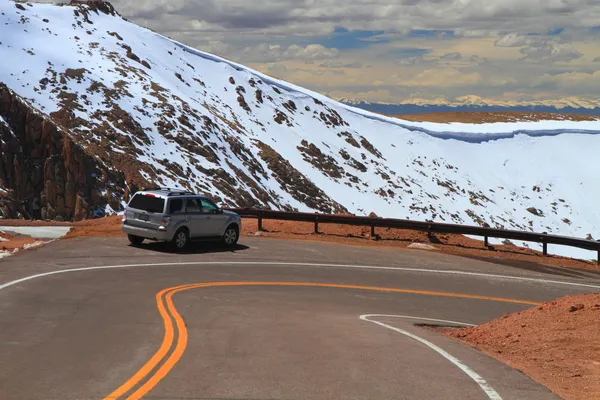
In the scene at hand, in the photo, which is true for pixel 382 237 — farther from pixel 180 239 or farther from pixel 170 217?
pixel 170 217

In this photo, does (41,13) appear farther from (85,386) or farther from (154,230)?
(85,386)

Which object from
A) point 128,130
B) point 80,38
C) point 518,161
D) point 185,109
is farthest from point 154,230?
point 518,161

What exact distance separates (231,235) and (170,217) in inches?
128

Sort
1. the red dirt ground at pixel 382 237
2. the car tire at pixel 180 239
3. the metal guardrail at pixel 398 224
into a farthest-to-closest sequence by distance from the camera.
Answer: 1. the metal guardrail at pixel 398 224
2. the red dirt ground at pixel 382 237
3. the car tire at pixel 180 239

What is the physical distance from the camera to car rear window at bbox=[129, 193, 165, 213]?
77.3ft

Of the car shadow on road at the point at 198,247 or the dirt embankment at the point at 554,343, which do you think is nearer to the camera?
the dirt embankment at the point at 554,343

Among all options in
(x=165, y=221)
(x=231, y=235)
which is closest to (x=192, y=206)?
(x=165, y=221)

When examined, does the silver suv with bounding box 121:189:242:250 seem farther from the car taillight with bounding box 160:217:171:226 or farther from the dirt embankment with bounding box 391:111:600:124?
the dirt embankment with bounding box 391:111:600:124

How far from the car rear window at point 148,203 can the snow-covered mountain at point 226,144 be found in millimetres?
21692

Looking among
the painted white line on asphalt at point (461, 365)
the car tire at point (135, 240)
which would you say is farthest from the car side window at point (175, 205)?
the painted white line on asphalt at point (461, 365)

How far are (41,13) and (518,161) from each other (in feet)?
279

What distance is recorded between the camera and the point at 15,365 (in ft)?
29.5

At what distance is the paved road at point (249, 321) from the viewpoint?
8.52m

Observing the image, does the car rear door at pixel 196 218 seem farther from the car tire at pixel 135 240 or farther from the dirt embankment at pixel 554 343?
the dirt embankment at pixel 554 343
